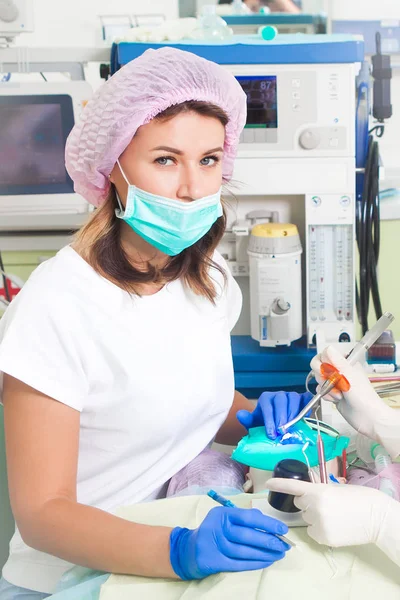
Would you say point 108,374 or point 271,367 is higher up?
point 108,374

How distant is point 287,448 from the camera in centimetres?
119

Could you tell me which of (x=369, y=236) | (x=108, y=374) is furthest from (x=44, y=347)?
(x=369, y=236)

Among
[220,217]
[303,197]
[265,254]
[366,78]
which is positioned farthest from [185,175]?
[366,78]

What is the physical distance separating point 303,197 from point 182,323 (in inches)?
38.3

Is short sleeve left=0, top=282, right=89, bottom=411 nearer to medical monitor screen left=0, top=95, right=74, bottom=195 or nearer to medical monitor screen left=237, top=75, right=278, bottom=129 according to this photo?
medical monitor screen left=237, top=75, right=278, bottom=129

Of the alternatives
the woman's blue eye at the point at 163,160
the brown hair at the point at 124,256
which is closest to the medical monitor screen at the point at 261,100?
the brown hair at the point at 124,256

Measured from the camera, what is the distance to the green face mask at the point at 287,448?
1.18 metres

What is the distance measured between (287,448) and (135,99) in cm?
62

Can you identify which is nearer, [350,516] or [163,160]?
[350,516]

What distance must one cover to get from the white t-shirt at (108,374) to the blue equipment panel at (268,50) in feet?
2.98

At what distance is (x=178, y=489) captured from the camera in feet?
4.12

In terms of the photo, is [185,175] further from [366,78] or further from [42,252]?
[42,252]

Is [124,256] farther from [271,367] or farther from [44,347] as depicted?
[271,367]

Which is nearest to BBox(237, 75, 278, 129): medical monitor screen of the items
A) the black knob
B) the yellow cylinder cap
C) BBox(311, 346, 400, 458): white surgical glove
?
the yellow cylinder cap
